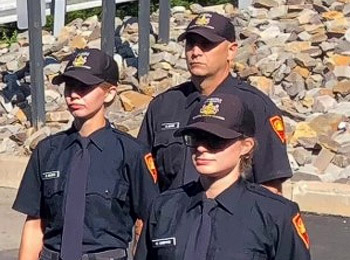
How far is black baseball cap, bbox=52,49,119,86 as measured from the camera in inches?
178

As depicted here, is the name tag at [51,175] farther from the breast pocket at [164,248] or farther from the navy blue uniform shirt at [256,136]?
the breast pocket at [164,248]

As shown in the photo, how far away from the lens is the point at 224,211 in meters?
3.74

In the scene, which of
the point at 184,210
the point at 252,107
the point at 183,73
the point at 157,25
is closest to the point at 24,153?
the point at 183,73

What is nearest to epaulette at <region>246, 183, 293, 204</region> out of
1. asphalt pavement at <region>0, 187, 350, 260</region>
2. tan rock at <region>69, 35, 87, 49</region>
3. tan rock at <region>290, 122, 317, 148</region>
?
asphalt pavement at <region>0, 187, 350, 260</region>

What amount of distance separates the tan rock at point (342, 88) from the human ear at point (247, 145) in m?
7.92

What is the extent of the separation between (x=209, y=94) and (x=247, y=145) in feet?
3.45

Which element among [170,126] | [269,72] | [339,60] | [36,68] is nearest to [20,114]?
[36,68]

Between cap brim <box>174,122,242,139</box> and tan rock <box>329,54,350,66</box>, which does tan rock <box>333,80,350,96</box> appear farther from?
cap brim <box>174,122,242,139</box>

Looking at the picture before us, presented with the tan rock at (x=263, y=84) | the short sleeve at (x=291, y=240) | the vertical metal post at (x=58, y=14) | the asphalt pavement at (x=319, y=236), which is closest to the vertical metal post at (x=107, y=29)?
the tan rock at (x=263, y=84)

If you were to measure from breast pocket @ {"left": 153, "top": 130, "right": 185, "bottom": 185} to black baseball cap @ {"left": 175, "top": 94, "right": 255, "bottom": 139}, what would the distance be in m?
1.02

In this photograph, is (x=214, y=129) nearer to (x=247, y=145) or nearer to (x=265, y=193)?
(x=247, y=145)

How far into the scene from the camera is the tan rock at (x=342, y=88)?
11634 millimetres

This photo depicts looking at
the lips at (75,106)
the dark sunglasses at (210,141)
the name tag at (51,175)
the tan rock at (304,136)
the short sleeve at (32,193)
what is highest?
the dark sunglasses at (210,141)

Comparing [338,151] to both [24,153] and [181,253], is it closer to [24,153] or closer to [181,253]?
[24,153]
